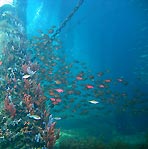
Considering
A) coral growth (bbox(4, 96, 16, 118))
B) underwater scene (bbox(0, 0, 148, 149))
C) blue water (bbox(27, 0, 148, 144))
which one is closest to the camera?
coral growth (bbox(4, 96, 16, 118))

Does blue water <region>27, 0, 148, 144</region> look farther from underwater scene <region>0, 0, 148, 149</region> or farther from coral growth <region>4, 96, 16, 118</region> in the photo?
coral growth <region>4, 96, 16, 118</region>

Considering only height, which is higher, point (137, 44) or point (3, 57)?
point (137, 44)

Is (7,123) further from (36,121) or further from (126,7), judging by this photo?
(126,7)

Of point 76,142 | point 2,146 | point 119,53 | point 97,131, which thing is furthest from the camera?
point 119,53

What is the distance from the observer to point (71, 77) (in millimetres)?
16938

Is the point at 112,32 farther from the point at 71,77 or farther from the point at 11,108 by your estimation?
the point at 11,108

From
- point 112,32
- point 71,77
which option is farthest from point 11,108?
point 112,32

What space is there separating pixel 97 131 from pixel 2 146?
1035 cm

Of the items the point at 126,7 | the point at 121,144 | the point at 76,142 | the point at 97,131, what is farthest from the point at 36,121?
the point at 126,7

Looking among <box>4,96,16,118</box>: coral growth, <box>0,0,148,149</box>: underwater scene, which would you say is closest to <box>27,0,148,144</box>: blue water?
<box>0,0,148,149</box>: underwater scene

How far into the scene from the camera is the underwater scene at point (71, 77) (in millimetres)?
7684

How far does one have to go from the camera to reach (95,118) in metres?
18.9

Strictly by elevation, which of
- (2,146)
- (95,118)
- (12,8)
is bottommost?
(2,146)

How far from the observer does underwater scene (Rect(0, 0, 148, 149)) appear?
7.68 m
